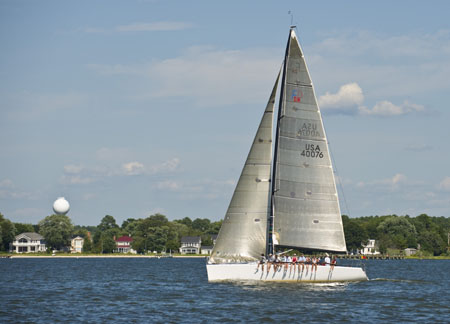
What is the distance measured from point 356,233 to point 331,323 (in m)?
146

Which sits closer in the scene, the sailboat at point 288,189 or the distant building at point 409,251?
the sailboat at point 288,189

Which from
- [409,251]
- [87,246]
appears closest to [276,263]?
[87,246]

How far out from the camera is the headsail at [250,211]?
169 feet

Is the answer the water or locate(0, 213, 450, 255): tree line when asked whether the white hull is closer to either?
the water

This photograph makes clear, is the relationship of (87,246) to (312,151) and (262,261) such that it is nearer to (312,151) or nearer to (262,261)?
(312,151)

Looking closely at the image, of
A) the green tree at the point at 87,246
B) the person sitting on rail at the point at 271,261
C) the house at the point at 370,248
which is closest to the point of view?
the person sitting on rail at the point at 271,261

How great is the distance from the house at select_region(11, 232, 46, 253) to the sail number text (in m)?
150

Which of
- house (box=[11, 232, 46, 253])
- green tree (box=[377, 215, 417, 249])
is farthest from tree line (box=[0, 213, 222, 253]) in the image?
green tree (box=[377, 215, 417, 249])

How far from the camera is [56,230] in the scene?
17250cm

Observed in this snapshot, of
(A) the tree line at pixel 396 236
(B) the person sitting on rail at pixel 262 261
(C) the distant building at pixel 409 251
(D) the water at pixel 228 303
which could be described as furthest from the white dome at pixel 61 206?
(B) the person sitting on rail at pixel 262 261

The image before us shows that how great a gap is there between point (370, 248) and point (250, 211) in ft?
478

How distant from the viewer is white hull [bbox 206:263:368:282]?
48906 millimetres

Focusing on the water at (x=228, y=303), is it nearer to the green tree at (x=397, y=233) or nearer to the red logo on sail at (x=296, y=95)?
the red logo on sail at (x=296, y=95)

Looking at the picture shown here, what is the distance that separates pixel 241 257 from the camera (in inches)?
2016
